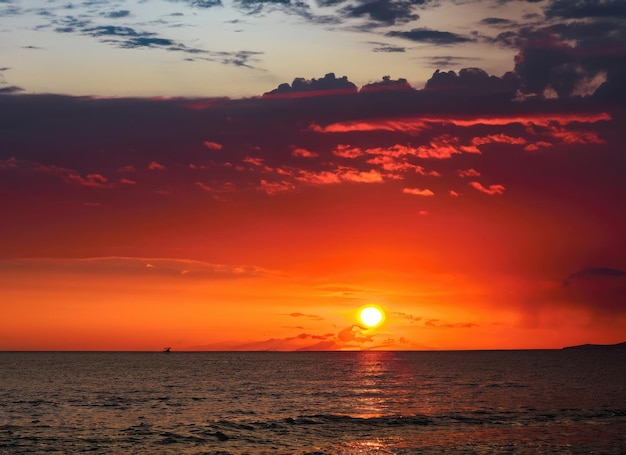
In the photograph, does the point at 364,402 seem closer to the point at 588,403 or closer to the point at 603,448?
the point at 588,403

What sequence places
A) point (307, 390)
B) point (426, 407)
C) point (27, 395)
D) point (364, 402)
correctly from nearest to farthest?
point (426, 407) < point (364, 402) < point (27, 395) < point (307, 390)

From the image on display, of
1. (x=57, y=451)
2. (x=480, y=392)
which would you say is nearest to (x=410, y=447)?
(x=57, y=451)

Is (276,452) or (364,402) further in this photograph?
(364,402)

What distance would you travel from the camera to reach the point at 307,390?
140m

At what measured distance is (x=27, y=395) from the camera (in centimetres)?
12469

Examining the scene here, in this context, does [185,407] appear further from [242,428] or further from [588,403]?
[588,403]

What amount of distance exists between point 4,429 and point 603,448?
58.4 meters

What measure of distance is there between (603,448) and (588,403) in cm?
4518

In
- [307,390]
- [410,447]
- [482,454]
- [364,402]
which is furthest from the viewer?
[307,390]

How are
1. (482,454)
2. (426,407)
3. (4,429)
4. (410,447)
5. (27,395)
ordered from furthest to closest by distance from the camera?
(27,395) < (426,407) < (4,429) < (410,447) < (482,454)

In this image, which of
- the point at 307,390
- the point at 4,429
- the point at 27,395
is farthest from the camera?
the point at 307,390

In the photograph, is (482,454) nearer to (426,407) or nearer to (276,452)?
(276,452)

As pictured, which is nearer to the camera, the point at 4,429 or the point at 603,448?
the point at 603,448

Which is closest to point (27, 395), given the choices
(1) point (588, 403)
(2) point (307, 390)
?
(2) point (307, 390)
